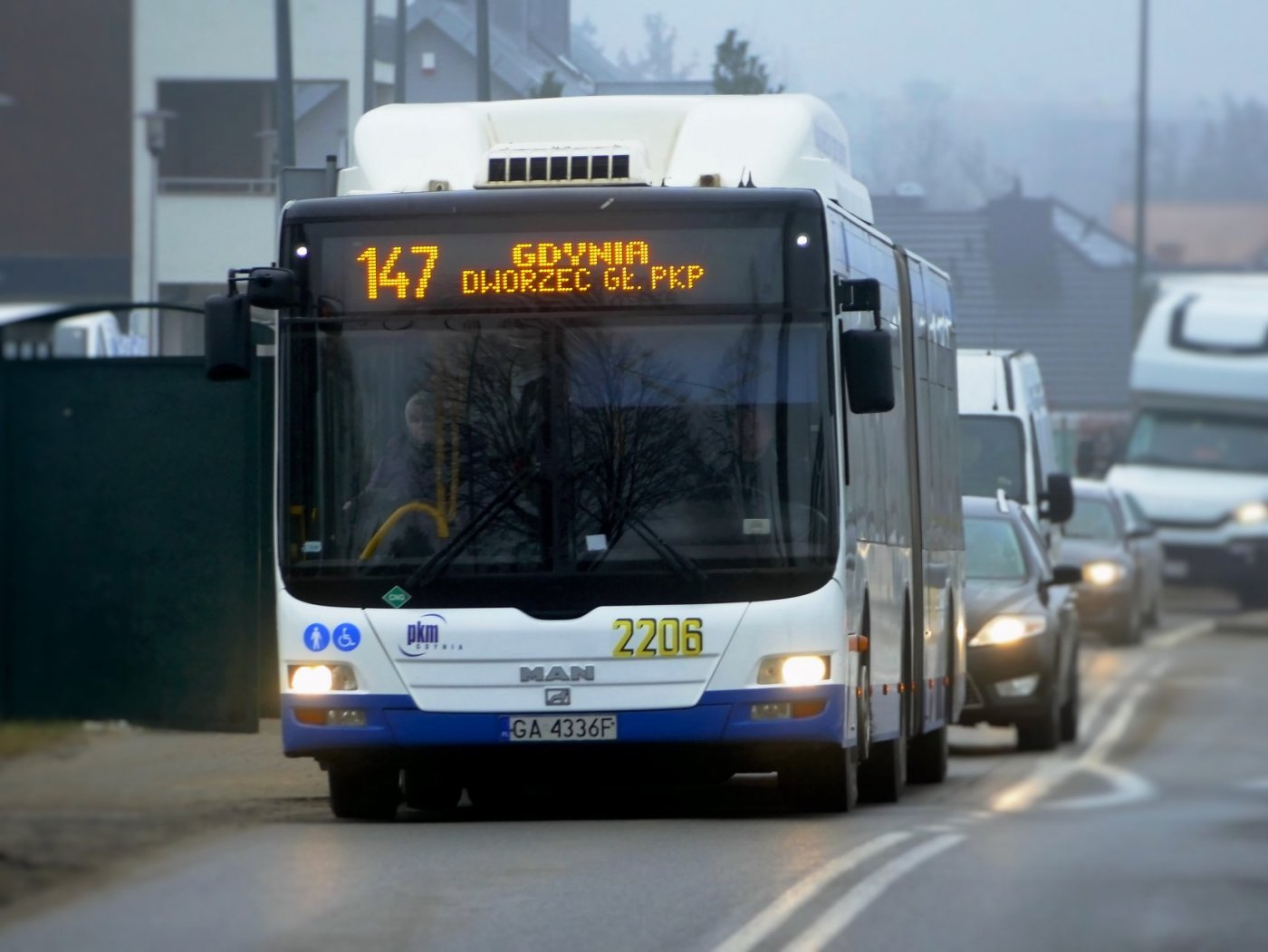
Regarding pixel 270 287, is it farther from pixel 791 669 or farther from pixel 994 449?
pixel 994 449

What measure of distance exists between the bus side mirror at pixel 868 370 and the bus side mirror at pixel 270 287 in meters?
2.42

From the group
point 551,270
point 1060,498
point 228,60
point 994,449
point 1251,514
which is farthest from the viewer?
point 1251,514

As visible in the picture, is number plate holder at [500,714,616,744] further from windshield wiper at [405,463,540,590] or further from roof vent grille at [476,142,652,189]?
roof vent grille at [476,142,652,189]

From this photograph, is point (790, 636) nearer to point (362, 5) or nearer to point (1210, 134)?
point (362, 5)

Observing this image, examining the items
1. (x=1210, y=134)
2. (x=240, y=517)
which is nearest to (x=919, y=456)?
(x=240, y=517)

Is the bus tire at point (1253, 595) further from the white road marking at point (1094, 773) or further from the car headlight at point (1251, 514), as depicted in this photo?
the white road marking at point (1094, 773)

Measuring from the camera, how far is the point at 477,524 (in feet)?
44.5

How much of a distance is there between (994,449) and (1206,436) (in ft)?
44.3

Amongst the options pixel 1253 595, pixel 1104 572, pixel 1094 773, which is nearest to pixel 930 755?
pixel 1094 773

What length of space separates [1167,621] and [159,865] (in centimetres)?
2831

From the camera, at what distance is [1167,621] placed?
1532 inches

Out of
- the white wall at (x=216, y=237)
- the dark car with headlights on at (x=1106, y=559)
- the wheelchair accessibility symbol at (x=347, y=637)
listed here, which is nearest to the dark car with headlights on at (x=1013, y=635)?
the white wall at (x=216, y=237)

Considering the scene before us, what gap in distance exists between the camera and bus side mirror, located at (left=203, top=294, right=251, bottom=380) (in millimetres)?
13336

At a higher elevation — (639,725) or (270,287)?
(270,287)
